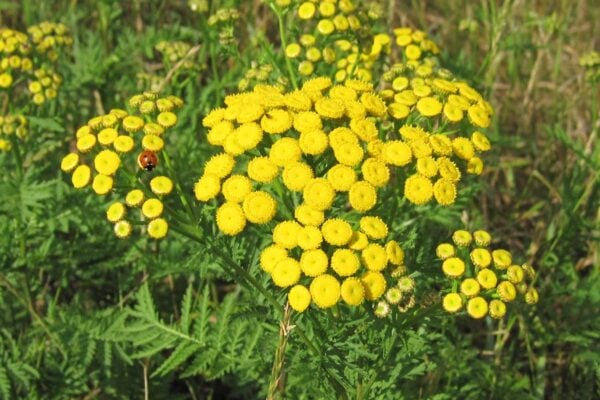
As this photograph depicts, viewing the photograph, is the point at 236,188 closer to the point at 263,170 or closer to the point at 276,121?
the point at 263,170

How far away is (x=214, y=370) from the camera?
373 centimetres

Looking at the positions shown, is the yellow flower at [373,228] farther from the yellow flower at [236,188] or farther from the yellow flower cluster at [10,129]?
the yellow flower cluster at [10,129]

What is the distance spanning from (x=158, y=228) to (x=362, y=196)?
37.5 inches

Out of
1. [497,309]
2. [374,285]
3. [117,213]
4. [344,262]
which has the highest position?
[117,213]

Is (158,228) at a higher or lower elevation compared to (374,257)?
higher

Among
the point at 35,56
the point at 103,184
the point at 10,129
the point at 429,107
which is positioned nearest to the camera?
the point at 103,184

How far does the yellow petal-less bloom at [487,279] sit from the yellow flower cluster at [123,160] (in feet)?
4.76

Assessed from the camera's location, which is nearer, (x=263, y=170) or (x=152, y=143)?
(x=263, y=170)

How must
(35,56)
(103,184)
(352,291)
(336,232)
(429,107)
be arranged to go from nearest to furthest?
(352,291) < (336,232) < (103,184) < (429,107) < (35,56)

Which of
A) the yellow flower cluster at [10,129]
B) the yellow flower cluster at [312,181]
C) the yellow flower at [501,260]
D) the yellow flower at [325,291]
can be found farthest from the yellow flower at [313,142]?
the yellow flower cluster at [10,129]

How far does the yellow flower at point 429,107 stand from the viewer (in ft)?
12.0

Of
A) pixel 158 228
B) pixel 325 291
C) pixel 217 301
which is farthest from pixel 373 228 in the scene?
pixel 217 301

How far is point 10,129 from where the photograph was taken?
4332 millimetres

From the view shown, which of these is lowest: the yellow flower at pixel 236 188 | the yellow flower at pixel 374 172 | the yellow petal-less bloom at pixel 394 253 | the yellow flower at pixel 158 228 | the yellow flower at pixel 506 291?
the yellow flower at pixel 506 291
